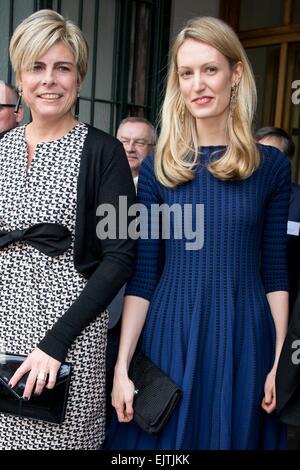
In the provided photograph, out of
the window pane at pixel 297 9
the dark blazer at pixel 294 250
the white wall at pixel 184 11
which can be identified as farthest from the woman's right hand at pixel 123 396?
the window pane at pixel 297 9

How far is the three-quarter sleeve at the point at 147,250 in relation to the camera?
204cm

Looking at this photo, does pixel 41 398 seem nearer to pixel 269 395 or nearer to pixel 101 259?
pixel 101 259

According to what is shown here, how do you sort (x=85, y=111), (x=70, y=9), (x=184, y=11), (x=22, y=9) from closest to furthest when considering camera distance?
(x=22, y=9), (x=70, y=9), (x=85, y=111), (x=184, y=11)

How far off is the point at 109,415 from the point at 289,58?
372 centimetres

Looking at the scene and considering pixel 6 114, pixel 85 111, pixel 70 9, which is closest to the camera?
pixel 6 114

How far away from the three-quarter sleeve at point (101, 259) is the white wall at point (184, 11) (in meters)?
3.32

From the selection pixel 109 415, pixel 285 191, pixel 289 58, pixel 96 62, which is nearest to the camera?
pixel 285 191

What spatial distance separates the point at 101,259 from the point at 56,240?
163 millimetres

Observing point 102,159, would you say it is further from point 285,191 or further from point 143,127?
point 143,127

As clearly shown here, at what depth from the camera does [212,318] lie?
1.98m

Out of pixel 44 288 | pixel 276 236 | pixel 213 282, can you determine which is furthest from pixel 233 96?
pixel 44 288

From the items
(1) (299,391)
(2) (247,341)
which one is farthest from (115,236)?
(1) (299,391)

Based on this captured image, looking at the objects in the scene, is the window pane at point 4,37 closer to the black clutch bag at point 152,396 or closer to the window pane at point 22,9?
the window pane at point 22,9
